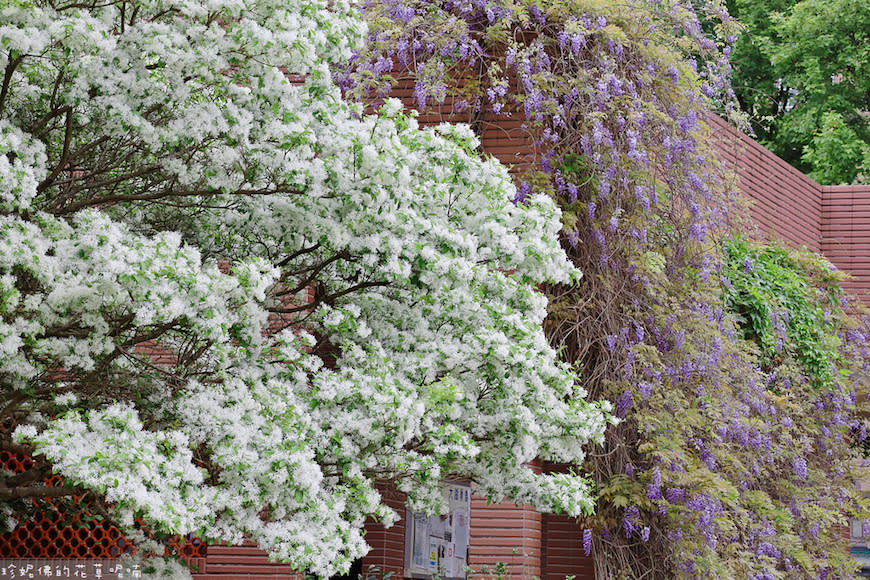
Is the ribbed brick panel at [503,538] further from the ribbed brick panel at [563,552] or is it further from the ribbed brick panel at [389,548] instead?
the ribbed brick panel at [389,548]

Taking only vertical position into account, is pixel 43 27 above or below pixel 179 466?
above

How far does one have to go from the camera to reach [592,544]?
9352mm

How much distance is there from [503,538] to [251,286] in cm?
483

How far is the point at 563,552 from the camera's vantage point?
9938mm

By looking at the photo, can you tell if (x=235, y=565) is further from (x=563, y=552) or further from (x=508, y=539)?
(x=563, y=552)

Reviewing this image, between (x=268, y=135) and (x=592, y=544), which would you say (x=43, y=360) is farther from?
(x=592, y=544)

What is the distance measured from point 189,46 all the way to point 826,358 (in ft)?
32.9

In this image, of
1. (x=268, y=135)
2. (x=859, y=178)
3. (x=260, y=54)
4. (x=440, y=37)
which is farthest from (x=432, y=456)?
(x=859, y=178)

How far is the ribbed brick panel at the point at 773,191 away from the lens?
14.2m

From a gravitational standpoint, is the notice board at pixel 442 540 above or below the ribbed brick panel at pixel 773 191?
below

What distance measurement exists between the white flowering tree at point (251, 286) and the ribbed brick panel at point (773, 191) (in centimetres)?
778

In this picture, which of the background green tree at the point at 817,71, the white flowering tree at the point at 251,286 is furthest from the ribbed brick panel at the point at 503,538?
the background green tree at the point at 817,71

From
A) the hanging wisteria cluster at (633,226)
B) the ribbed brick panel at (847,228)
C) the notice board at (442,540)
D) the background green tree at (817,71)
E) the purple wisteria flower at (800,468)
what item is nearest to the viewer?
the hanging wisteria cluster at (633,226)

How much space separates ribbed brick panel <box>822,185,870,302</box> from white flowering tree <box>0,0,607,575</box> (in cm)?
1122
